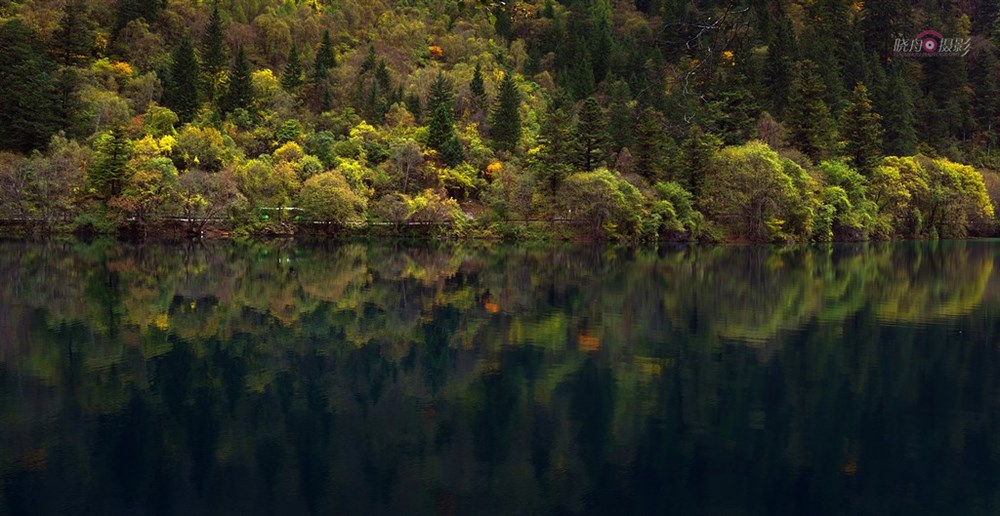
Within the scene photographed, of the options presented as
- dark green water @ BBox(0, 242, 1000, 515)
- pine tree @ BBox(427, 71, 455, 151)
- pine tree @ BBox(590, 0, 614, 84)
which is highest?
pine tree @ BBox(590, 0, 614, 84)

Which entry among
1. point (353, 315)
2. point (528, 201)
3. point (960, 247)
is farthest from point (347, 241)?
point (960, 247)

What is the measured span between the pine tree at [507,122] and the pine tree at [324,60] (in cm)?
2030

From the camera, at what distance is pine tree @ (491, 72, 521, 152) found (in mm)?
78875

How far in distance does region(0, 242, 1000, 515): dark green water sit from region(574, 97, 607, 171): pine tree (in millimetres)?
37267

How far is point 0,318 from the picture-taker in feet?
76.5

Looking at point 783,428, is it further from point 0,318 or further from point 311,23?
point 311,23

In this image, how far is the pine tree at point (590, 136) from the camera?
6781 centimetres

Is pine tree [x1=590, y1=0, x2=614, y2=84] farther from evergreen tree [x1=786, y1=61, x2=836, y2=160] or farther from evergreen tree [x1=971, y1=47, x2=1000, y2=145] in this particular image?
evergreen tree [x1=971, y1=47, x2=1000, y2=145]

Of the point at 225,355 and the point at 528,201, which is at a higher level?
the point at 528,201

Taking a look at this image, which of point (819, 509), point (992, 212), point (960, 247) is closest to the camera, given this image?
point (819, 509)

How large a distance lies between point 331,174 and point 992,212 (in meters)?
62.8

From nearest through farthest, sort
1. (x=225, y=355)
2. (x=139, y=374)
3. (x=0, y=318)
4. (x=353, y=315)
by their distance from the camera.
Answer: (x=139, y=374) → (x=225, y=355) → (x=0, y=318) → (x=353, y=315)

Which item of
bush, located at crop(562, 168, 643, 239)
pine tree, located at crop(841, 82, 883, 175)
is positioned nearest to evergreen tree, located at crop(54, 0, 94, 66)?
bush, located at crop(562, 168, 643, 239)
